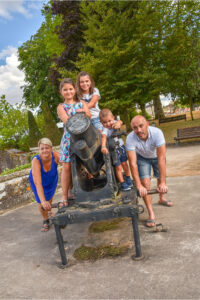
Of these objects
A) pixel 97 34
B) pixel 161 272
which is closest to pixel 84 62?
pixel 97 34

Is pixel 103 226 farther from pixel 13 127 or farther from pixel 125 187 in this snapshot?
pixel 13 127

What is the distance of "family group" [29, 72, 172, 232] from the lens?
3.16 meters

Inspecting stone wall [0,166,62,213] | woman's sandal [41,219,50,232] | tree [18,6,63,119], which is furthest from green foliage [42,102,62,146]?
woman's sandal [41,219,50,232]

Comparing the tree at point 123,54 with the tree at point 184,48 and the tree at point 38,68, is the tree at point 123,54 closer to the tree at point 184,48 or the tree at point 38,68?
the tree at point 184,48

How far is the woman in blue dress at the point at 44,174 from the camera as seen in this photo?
3.60 m

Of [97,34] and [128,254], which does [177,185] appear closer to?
[128,254]

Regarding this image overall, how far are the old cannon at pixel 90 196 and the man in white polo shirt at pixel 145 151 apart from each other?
0.20 meters

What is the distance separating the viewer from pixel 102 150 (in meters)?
2.97

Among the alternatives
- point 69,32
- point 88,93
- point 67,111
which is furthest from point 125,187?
point 69,32

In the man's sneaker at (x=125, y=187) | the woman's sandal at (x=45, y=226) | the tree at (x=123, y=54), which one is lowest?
the woman's sandal at (x=45, y=226)

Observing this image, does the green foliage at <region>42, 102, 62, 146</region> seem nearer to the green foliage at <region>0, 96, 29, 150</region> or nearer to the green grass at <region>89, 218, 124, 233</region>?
the green foliage at <region>0, 96, 29, 150</region>

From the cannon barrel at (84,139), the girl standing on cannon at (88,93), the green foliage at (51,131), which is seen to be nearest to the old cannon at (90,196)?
the cannon barrel at (84,139)

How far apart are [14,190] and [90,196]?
3538mm

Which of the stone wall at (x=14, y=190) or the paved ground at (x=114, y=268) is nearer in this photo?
the paved ground at (x=114, y=268)
